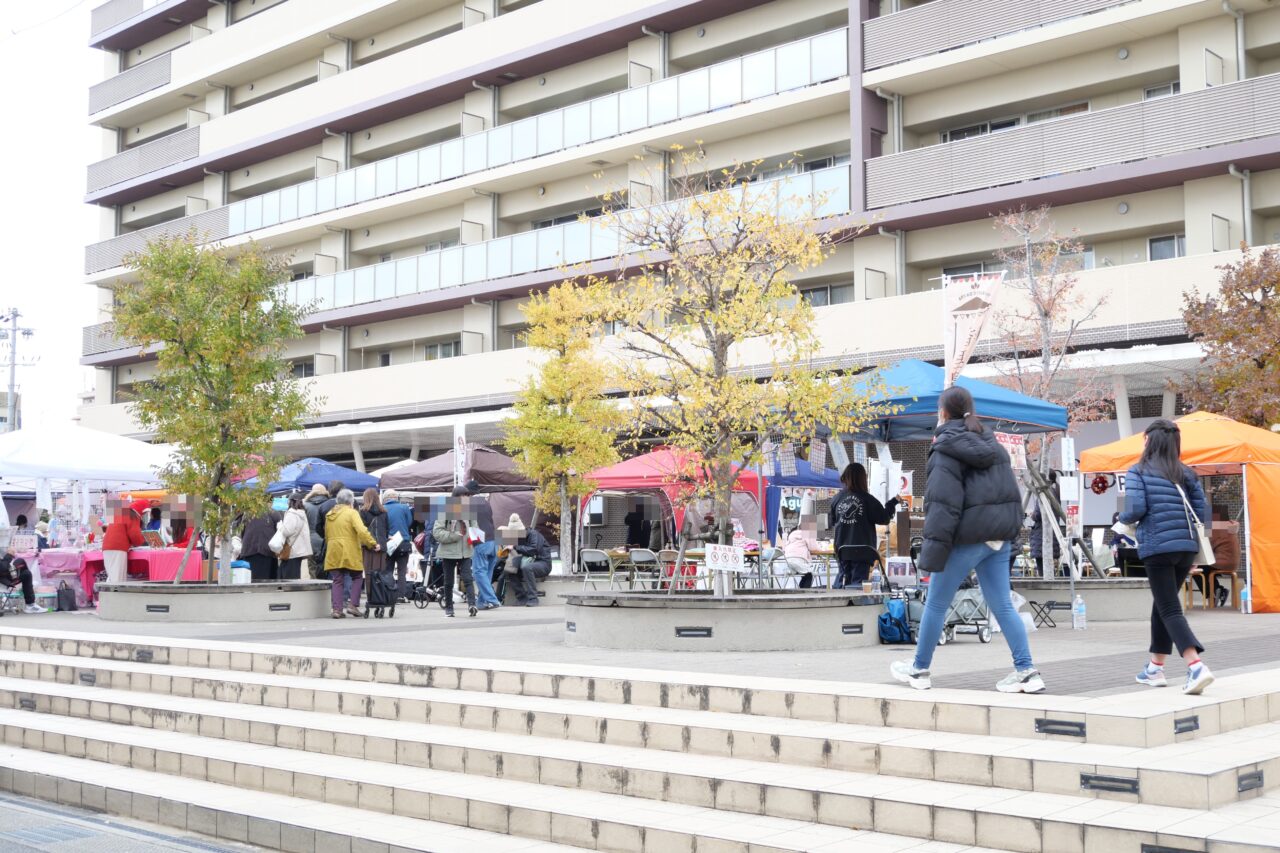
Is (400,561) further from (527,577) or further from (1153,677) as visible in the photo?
(1153,677)

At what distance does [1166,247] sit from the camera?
24.9m

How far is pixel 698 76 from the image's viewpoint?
3011 centimetres

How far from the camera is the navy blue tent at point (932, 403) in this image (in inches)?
513

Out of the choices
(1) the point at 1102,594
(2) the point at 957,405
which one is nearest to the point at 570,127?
(1) the point at 1102,594

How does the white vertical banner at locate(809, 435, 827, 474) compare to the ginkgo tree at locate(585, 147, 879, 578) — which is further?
A: the white vertical banner at locate(809, 435, 827, 474)

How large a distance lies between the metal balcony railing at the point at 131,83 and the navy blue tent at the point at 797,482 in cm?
3045

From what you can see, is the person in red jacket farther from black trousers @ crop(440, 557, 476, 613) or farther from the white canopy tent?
black trousers @ crop(440, 557, 476, 613)

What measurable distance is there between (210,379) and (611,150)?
1652cm

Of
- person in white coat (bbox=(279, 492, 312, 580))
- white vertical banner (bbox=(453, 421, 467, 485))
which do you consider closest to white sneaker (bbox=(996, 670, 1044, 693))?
person in white coat (bbox=(279, 492, 312, 580))

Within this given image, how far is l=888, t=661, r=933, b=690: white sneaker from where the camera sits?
25.7 ft

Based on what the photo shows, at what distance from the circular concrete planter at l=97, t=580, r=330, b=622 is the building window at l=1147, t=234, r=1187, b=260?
17.6 meters

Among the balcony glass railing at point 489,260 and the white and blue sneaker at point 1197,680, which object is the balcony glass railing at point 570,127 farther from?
the white and blue sneaker at point 1197,680

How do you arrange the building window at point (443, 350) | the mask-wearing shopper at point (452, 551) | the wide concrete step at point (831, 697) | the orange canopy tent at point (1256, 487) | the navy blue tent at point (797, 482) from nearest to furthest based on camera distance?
1. the wide concrete step at point (831, 697)
2. the orange canopy tent at point (1256, 487)
3. the mask-wearing shopper at point (452, 551)
4. the navy blue tent at point (797, 482)
5. the building window at point (443, 350)

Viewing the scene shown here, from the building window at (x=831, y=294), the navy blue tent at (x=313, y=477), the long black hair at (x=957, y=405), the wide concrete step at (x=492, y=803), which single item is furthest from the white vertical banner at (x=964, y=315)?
the building window at (x=831, y=294)
